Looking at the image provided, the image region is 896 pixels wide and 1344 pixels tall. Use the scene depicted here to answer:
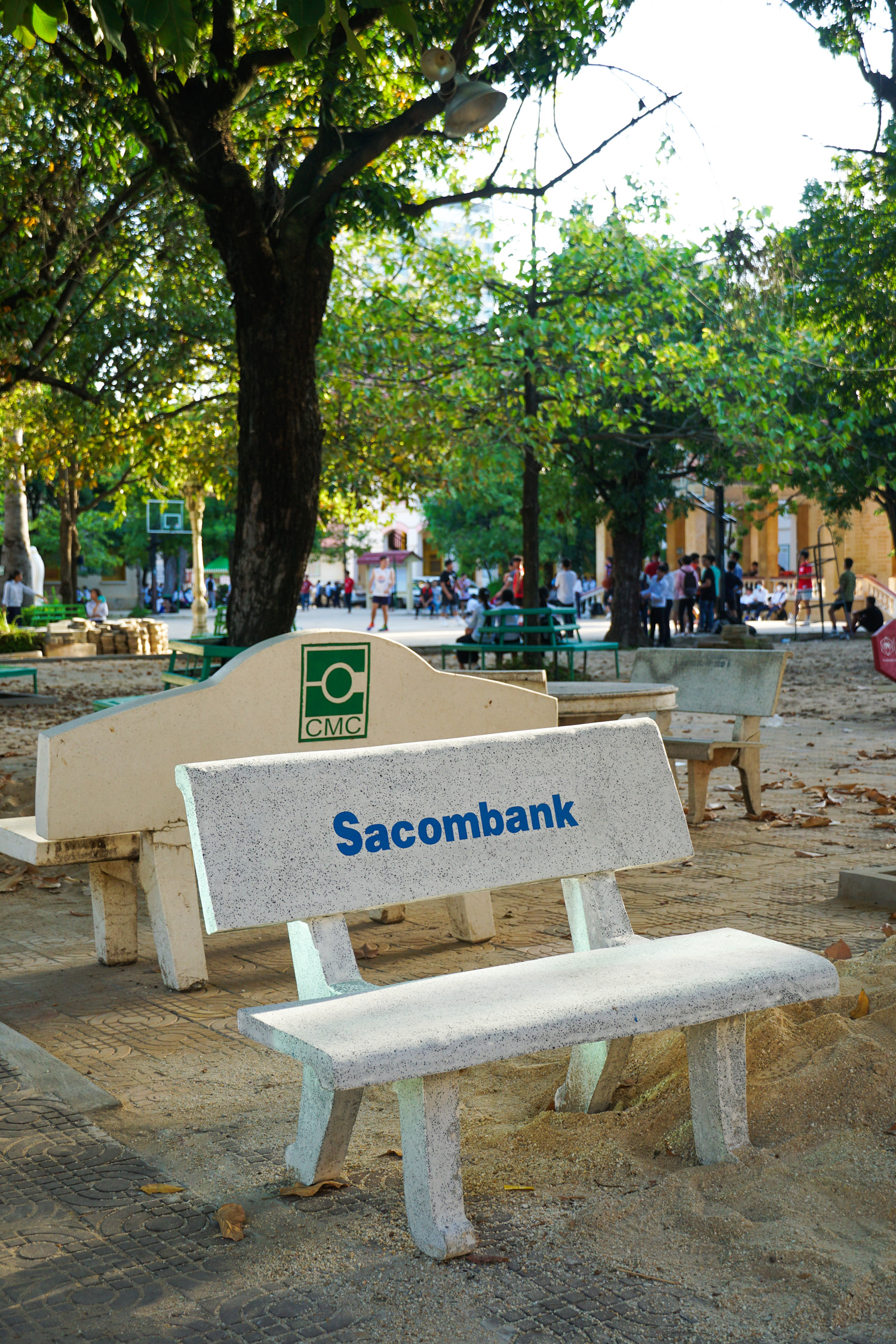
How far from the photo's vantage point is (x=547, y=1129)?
3.25 metres

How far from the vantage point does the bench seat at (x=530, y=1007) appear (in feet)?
8.45

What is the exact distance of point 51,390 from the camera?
813 inches

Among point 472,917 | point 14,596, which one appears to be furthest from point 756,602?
point 472,917

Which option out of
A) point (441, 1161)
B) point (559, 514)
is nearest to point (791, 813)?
point (441, 1161)

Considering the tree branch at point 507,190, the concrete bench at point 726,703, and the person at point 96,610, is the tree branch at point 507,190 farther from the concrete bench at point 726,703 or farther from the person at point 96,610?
the person at point 96,610

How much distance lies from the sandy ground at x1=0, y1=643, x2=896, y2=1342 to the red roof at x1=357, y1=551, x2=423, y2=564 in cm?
5933

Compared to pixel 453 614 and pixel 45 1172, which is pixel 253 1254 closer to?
pixel 45 1172

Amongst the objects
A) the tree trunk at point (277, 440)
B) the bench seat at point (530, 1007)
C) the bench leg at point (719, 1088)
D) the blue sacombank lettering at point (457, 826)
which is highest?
the tree trunk at point (277, 440)

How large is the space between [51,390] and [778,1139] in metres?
19.6

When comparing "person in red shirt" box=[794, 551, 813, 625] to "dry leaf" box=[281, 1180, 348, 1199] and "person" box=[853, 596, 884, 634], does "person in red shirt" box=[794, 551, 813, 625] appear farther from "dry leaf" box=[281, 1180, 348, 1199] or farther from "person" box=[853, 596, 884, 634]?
"dry leaf" box=[281, 1180, 348, 1199]

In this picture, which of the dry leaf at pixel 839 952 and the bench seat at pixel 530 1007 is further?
the dry leaf at pixel 839 952

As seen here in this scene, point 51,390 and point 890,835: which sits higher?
point 51,390

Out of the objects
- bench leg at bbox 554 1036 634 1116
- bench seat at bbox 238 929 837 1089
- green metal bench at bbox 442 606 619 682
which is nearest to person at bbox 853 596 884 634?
green metal bench at bbox 442 606 619 682

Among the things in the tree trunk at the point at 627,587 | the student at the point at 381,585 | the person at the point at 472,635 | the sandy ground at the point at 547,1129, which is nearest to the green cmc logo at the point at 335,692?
the sandy ground at the point at 547,1129
